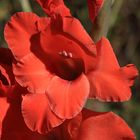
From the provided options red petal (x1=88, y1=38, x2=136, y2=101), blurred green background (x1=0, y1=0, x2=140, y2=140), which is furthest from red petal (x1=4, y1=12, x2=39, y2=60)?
blurred green background (x1=0, y1=0, x2=140, y2=140)

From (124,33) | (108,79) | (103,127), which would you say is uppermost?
(108,79)

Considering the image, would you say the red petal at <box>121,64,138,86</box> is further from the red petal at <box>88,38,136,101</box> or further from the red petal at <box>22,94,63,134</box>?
the red petal at <box>22,94,63,134</box>

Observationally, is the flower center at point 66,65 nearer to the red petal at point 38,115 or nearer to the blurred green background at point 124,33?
the red petal at point 38,115

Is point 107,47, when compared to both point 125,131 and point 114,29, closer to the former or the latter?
point 125,131

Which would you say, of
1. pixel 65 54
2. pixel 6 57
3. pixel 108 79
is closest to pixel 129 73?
pixel 108 79

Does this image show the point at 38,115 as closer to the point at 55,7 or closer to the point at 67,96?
the point at 67,96

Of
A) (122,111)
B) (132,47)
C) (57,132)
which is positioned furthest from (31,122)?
(132,47)

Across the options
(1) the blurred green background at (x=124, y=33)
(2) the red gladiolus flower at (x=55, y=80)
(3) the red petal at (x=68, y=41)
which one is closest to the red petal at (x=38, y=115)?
(2) the red gladiolus flower at (x=55, y=80)

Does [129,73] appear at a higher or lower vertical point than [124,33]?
higher
